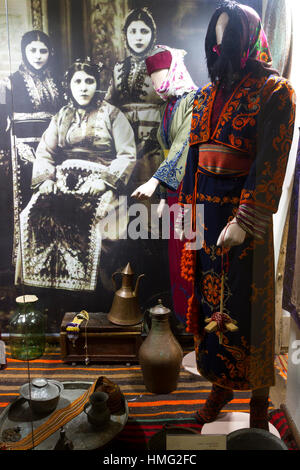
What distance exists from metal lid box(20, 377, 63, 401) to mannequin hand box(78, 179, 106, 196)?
32.2 inches

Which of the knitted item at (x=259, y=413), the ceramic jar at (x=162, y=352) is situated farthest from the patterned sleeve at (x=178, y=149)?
the knitted item at (x=259, y=413)

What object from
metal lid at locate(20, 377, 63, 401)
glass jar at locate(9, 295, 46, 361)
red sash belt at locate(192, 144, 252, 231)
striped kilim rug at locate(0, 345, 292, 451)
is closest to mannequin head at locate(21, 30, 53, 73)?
red sash belt at locate(192, 144, 252, 231)

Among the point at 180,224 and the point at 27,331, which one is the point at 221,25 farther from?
the point at 27,331

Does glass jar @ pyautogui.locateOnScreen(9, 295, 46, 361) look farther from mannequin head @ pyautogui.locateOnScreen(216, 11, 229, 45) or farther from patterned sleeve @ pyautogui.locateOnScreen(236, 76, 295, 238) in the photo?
mannequin head @ pyautogui.locateOnScreen(216, 11, 229, 45)

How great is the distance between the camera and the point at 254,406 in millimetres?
1419

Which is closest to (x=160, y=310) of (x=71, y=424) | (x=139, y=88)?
(x=71, y=424)

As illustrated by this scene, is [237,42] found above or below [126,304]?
above

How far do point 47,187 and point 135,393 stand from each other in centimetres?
90

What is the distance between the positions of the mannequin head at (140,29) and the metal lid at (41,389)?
4.43 ft

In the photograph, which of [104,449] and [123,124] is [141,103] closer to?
[123,124]

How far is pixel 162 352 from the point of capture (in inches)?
58.4

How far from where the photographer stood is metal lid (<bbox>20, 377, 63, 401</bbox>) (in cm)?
155

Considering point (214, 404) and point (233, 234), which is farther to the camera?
point (214, 404)
